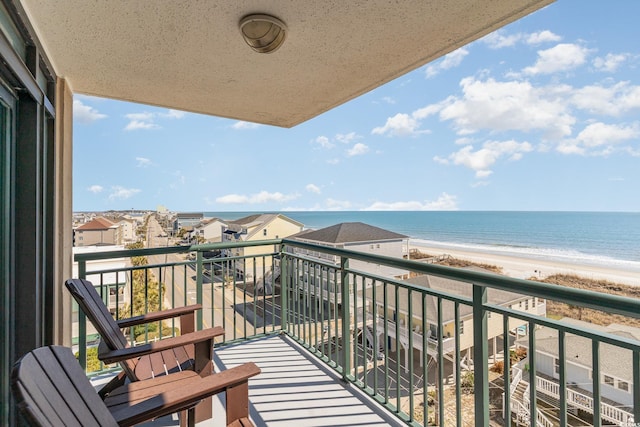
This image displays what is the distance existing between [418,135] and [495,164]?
34.8 feet

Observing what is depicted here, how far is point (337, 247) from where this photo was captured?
264 cm

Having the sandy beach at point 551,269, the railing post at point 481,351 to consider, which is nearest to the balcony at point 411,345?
the railing post at point 481,351

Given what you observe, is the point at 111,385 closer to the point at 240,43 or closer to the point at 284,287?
the point at 284,287

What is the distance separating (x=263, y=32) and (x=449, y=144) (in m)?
45.1

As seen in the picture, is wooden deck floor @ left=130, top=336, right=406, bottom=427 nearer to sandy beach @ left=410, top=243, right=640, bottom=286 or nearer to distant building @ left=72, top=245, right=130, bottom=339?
distant building @ left=72, top=245, right=130, bottom=339

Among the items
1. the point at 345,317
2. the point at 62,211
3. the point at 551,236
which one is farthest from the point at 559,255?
the point at 62,211

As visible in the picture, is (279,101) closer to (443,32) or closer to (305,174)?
(443,32)

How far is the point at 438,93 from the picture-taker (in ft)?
126

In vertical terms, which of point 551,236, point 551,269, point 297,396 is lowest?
point 551,269

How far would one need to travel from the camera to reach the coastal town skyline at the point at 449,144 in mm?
29000

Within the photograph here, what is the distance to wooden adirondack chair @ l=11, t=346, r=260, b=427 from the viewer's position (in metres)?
0.77

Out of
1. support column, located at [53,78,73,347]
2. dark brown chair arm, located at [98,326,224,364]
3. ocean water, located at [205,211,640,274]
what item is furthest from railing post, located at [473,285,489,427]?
ocean water, located at [205,211,640,274]

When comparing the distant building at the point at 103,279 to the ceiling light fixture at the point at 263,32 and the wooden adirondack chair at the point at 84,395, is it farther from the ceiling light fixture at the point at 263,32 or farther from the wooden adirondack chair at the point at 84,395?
the ceiling light fixture at the point at 263,32

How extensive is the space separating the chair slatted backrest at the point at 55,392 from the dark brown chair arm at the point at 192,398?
0.07 meters
